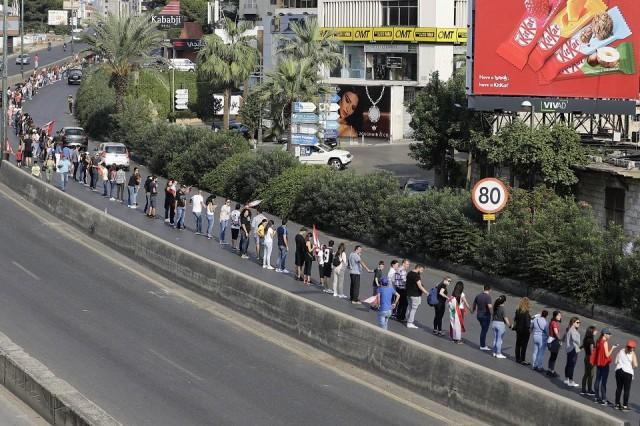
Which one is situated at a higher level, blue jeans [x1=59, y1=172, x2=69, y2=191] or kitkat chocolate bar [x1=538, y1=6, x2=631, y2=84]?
kitkat chocolate bar [x1=538, y1=6, x2=631, y2=84]

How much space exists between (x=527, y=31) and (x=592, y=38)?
7.01 ft

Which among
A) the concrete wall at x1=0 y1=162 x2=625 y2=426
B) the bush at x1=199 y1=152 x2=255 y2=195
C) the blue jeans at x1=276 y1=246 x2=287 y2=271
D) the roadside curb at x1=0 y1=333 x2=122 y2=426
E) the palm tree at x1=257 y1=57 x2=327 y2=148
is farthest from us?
the palm tree at x1=257 y1=57 x2=327 y2=148

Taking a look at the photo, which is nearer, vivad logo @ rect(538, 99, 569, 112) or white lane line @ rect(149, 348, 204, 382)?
white lane line @ rect(149, 348, 204, 382)

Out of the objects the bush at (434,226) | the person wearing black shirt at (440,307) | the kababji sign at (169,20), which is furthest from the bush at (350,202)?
the kababji sign at (169,20)

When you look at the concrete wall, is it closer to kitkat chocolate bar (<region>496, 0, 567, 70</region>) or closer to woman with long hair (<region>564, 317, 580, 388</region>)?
woman with long hair (<region>564, 317, 580, 388</region>)

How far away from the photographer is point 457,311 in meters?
22.0

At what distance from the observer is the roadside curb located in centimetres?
1402

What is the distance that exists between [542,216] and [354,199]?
788 cm

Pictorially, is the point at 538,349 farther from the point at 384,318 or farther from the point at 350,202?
the point at 350,202

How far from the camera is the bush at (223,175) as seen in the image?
44.5 metres

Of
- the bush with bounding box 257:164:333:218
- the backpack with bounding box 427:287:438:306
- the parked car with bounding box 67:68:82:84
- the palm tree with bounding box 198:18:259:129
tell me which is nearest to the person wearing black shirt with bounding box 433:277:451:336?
the backpack with bounding box 427:287:438:306

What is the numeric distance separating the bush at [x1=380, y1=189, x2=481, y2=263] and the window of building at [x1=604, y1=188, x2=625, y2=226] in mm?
4205

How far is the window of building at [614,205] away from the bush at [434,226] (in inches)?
166

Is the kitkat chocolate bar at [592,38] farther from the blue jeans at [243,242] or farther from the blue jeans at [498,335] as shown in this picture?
the blue jeans at [498,335]
